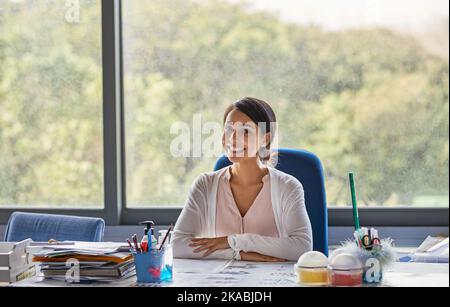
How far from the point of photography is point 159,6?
3.59 meters

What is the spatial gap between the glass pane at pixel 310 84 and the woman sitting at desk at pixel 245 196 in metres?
0.90

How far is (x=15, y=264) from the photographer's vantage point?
1.93 m

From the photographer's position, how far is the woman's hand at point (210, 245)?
2.33 metres

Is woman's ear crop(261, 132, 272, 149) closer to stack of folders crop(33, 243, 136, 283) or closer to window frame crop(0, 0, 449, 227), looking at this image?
stack of folders crop(33, 243, 136, 283)

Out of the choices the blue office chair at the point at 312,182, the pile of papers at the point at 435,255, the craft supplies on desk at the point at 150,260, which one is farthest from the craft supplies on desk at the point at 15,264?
the pile of papers at the point at 435,255

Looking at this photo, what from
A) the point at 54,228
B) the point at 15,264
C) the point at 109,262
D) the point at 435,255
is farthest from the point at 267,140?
the point at 15,264

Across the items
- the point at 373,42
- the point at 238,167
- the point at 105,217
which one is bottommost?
the point at 105,217

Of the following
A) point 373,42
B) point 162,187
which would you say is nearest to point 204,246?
point 162,187

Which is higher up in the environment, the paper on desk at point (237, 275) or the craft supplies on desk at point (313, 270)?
the craft supplies on desk at point (313, 270)

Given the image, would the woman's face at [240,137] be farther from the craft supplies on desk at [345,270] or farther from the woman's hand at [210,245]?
the craft supplies on desk at [345,270]

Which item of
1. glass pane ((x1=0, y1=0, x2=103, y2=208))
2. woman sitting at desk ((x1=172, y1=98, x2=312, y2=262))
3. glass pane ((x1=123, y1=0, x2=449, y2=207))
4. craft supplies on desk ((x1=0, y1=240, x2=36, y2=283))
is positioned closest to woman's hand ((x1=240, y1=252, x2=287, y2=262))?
woman sitting at desk ((x1=172, y1=98, x2=312, y2=262))
